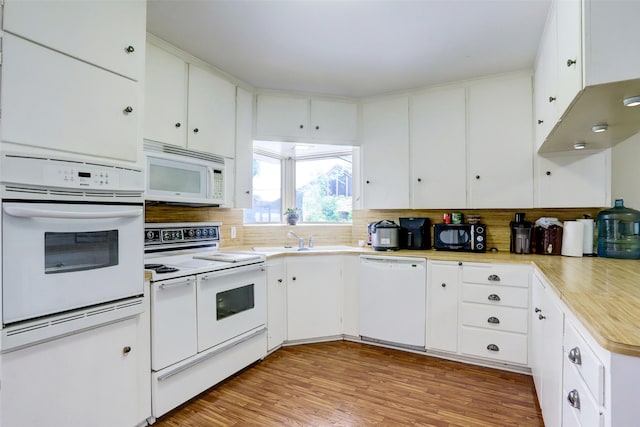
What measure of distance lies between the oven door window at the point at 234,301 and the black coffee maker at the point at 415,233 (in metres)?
1.53

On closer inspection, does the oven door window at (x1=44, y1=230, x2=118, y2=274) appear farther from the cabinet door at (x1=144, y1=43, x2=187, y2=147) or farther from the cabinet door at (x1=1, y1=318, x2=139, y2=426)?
the cabinet door at (x1=144, y1=43, x2=187, y2=147)

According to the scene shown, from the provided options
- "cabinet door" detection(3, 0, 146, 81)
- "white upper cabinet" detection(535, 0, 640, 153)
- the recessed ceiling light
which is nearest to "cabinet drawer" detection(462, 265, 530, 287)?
"white upper cabinet" detection(535, 0, 640, 153)

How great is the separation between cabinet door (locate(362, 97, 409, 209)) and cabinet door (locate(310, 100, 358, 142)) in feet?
0.38

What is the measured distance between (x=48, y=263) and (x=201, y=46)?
5.84ft

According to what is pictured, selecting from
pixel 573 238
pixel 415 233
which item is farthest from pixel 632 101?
pixel 415 233

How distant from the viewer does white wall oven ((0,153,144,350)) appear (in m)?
1.28

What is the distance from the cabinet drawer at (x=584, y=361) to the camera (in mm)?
905

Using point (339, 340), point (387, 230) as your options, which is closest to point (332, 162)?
point (387, 230)

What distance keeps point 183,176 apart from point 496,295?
98.7 inches

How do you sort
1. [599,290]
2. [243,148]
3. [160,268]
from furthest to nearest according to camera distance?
[243,148] → [160,268] → [599,290]

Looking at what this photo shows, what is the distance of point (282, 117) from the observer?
10.6 feet

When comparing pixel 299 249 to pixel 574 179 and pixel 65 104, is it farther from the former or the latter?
pixel 574 179

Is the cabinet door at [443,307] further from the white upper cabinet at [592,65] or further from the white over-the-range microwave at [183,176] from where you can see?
the white over-the-range microwave at [183,176]

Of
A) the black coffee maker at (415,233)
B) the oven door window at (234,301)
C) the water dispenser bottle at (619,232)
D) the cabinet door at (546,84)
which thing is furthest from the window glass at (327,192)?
the water dispenser bottle at (619,232)
